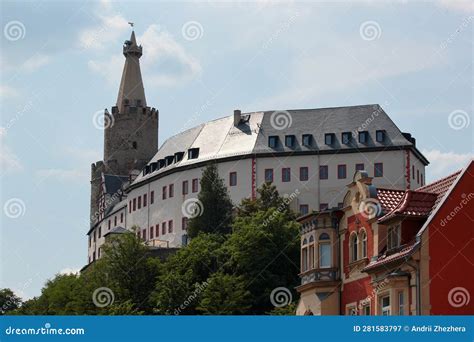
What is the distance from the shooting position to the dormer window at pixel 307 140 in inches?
4739

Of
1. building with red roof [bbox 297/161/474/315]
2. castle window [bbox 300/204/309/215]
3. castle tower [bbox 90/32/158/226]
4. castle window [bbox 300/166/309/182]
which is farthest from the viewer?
castle tower [bbox 90/32/158/226]

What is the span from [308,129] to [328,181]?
924cm

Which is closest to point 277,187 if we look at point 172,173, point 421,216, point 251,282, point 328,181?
point 328,181

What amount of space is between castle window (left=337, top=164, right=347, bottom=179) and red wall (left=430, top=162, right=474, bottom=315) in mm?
70890

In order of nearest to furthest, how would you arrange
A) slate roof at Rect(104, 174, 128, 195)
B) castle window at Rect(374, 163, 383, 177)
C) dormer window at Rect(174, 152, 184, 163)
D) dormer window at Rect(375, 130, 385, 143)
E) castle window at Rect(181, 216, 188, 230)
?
castle window at Rect(374, 163, 383, 177)
dormer window at Rect(375, 130, 385, 143)
castle window at Rect(181, 216, 188, 230)
dormer window at Rect(174, 152, 184, 163)
slate roof at Rect(104, 174, 128, 195)

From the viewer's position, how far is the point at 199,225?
112375 mm

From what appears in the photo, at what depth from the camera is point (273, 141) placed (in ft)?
403

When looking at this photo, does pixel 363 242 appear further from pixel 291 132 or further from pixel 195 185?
pixel 195 185

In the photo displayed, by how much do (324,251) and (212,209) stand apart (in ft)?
204

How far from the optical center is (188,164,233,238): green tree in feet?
367

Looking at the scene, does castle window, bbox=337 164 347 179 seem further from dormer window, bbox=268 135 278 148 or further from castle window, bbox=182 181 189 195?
castle window, bbox=182 181 189 195

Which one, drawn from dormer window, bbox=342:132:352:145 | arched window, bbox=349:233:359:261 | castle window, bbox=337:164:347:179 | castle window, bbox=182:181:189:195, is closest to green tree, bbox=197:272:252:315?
arched window, bbox=349:233:359:261

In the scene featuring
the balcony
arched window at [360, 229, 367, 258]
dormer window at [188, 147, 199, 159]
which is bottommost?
the balcony

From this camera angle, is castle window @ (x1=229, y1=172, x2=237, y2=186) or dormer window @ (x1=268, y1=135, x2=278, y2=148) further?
dormer window @ (x1=268, y1=135, x2=278, y2=148)
